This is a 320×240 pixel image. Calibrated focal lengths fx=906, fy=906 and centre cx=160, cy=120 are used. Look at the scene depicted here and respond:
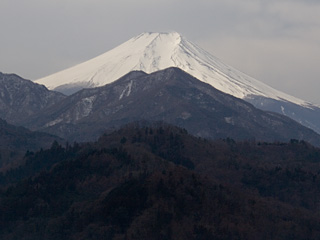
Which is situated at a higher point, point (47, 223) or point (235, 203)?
point (235, 203)

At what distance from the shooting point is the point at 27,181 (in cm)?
16838

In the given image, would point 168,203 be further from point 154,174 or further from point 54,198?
point 54,198

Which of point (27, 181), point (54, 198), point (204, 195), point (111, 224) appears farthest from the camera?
point (27, 181)

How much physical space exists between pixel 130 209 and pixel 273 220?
2370 centimetres

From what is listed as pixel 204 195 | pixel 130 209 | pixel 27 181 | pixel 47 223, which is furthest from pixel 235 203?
pixel 27 181

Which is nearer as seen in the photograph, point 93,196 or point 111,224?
point 111,224

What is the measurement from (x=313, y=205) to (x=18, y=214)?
56.5 meters

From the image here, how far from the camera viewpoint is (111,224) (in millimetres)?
136000

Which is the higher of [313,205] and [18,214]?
[313,205]

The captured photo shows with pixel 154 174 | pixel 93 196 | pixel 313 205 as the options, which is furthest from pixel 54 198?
pixel 313 205

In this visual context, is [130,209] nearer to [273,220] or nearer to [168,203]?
[168,203]

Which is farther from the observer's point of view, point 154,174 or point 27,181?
point 27,181

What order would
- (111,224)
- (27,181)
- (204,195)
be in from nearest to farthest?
1. (111,224)
2. (204,195)
3. (27,181)

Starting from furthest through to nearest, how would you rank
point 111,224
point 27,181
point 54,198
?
point 27,181 < point 54,198 < point 111,224
